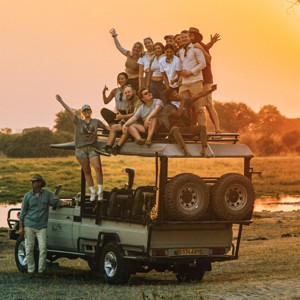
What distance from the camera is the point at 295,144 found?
107 meters

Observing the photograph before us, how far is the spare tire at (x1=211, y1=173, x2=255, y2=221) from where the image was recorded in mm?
20297

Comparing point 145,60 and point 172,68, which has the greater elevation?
point 145,60

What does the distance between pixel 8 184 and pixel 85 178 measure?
144 ft

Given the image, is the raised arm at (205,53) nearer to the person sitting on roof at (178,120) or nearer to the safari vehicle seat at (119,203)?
the person sitting on roof at (178,120)

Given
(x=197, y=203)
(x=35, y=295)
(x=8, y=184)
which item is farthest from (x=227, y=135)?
(x=8, y=184)

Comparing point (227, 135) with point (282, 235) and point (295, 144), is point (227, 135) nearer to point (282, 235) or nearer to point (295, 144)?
point (282, 235)

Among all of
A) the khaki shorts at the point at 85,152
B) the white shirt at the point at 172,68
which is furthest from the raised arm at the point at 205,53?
the khaki shorts at the point at 85,152

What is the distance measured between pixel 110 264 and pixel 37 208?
207 cm

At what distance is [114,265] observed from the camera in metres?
20.8

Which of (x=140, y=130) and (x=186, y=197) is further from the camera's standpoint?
Result: (x=140, y=130)

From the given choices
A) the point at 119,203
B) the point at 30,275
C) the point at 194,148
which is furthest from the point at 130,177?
the point at 30,275

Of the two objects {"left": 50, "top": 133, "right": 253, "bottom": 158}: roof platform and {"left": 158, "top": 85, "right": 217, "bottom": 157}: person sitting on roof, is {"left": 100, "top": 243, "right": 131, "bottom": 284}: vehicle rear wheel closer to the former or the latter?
{"left": 50, "top": 133, "right": 253, "bottom": 158}: roof platform

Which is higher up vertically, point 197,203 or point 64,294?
point 197,203

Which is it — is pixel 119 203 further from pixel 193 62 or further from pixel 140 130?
pixel 193 62
